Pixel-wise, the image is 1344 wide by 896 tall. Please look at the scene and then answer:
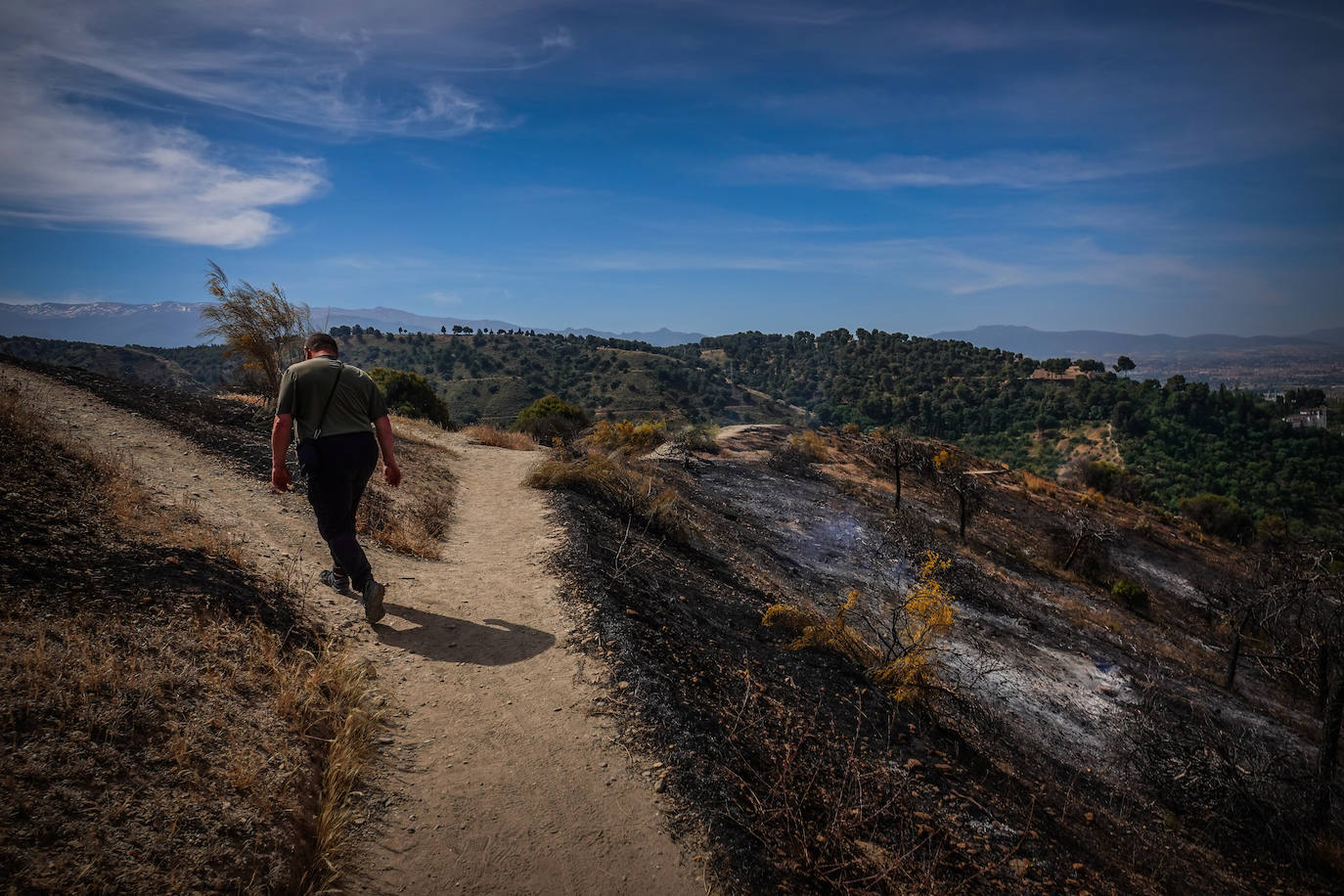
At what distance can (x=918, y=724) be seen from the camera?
5.57 metres

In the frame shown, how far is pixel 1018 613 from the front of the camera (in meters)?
13.5

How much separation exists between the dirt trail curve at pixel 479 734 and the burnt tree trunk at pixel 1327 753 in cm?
946

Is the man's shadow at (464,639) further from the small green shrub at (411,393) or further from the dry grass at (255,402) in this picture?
the small green shrub at (411,393)

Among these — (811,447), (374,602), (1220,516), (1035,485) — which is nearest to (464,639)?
(374,602)

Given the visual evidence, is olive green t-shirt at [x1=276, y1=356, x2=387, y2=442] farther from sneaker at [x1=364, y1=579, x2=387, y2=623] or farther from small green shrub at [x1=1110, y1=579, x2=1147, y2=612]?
small green shrub at [x1=1110, y1=579, x2=1147, y2=612]

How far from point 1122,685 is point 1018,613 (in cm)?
256

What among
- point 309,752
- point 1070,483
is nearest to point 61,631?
point 309,752

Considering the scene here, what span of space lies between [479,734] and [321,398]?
2.95 m

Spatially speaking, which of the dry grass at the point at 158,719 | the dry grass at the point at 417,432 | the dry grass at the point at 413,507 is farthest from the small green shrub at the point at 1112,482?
the dry grass at the point at 158,719

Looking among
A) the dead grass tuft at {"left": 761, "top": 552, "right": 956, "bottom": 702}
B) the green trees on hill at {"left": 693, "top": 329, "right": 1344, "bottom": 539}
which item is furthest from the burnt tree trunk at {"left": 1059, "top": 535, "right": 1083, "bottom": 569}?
the green trees on hill at {"left": 693, "top": 329, "right": 1344, "bottom": 539}

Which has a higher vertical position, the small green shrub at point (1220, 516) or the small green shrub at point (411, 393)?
the small green shrub at point (411, 393)

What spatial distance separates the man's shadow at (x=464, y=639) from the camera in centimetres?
455

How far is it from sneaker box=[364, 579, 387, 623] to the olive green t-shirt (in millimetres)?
1350

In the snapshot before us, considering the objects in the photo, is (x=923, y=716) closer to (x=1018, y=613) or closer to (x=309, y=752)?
(x=309, y=752)
